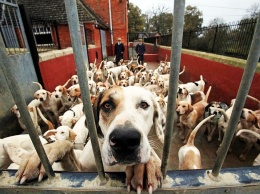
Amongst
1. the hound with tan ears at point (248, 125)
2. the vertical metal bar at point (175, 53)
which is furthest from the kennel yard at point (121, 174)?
the hound with tan ears at point (248, 125)

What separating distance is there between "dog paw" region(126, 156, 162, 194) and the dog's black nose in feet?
0.35

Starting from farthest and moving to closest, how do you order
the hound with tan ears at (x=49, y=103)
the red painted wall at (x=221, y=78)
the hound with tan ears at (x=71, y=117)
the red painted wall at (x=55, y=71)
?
the red painted wall at (x=55, y=71), the hound with tan ears at (x=49, y=103), the hound with tan ears at (x=71, y=117), the red painted wall at (x=221, y=78)

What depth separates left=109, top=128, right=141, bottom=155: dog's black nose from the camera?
1117 mm

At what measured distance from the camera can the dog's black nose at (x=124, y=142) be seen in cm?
112

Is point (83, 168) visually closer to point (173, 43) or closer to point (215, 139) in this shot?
point (173, 43)

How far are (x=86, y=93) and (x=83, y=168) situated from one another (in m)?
1.39

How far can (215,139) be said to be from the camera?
4.64 metres

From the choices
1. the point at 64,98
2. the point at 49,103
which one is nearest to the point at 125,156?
the point at 49,103

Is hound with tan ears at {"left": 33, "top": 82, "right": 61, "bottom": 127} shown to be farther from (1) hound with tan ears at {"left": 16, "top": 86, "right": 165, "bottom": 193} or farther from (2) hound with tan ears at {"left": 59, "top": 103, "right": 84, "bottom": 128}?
(1) hound with tan ears at {"left": 16, "top": 86, "right": 165, "bottom": 193}

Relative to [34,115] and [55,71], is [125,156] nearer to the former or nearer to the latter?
[34,115]

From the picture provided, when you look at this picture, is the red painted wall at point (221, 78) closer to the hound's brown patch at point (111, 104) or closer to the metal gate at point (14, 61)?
the hound's brown patch at point (111, 104)

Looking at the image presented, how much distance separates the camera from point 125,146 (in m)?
1.13

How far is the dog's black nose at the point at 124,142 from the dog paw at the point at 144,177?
0.11 meters

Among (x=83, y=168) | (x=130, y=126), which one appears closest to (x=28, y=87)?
(x=83, y=168)
